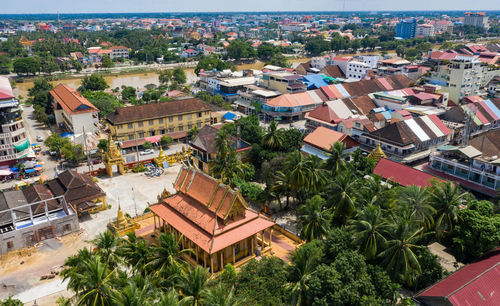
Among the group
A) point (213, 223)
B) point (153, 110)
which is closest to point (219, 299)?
point (213, 223)

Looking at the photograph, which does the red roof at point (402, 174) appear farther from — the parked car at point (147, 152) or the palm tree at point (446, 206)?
the parked car at point (147, 152)

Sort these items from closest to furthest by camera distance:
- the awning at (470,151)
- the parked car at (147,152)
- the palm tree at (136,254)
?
1. the palm tree at (136,254)
2. the awning at (470,151)
3. the parked car at (147,152)

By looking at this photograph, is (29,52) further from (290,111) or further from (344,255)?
(344,255)

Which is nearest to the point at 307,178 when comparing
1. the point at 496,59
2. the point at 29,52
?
the point at 496,59

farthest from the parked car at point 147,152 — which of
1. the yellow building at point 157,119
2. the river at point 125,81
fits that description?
the river at point 125,81

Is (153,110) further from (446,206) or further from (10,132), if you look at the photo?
(446,206)
